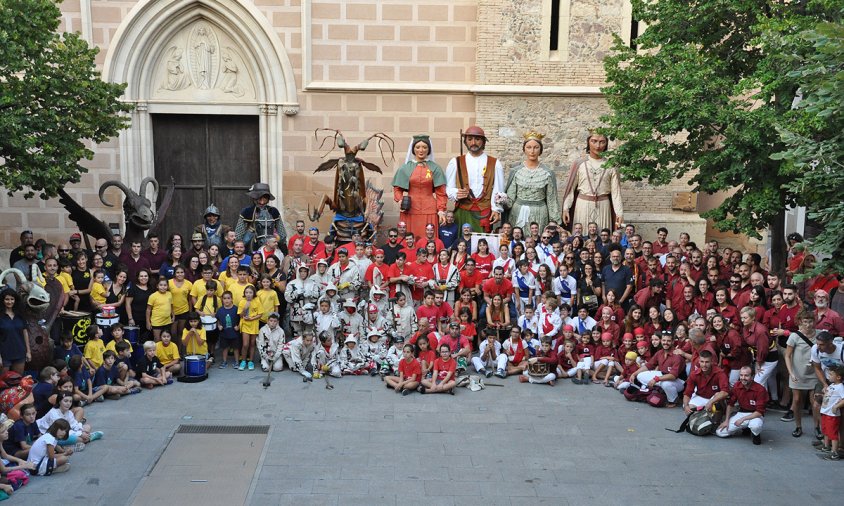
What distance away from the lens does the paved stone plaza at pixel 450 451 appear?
848 cm

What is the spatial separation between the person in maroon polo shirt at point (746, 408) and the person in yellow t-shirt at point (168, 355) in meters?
7.37

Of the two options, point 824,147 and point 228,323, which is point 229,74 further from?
point 824,147

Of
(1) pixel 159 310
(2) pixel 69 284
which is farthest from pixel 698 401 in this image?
(2) pixel 69 284

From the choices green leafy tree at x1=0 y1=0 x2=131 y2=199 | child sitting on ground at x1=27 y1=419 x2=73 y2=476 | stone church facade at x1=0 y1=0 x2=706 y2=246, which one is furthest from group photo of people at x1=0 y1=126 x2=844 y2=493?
stone church facade at x1=0 y1=0 x2=706 y2=246

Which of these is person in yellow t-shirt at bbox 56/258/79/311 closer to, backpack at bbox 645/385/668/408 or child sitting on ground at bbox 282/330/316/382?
child sitting on ground at bbox 282/330/316/382

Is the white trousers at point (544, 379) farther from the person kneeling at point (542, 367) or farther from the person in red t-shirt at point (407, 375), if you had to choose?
the person in red t-shirt at point (407, 375)

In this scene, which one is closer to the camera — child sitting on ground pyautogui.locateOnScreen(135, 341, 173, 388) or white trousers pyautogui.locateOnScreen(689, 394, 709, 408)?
white trousers pyautogui.locateOnScreen(689, 394, 709, 408)

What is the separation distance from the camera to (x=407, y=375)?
459 inches

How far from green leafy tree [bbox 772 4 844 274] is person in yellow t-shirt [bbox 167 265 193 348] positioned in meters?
8.45

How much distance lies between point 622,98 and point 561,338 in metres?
3.85

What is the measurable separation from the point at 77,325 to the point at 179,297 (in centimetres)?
149

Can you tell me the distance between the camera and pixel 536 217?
585 inches

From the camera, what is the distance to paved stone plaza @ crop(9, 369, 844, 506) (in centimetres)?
848

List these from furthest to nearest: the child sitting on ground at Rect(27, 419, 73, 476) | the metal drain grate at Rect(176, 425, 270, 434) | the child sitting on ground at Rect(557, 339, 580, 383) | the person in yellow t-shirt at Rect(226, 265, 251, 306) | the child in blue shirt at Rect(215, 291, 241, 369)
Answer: the person in yellow t-shirt at Rect(226, 265, 251, 306) < the child in blue shirt at Rect(215, 291, 241, 369) < the child sitting on ground at Rect(557, 339, 580, 383) < the metal drain grate at Rect(176, 425, 270, 434) < the child sitting on ground at Rect(27, 419, 73, 476)
